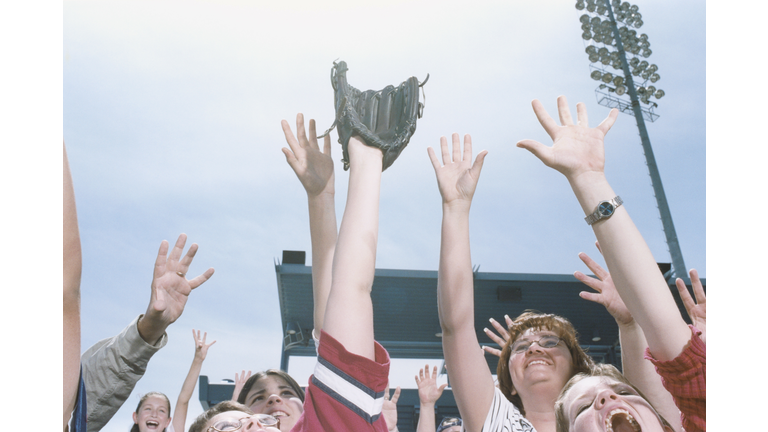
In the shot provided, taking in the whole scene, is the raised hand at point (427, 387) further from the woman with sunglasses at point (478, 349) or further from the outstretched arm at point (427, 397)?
the woman with sunglasses at point (478, 349)

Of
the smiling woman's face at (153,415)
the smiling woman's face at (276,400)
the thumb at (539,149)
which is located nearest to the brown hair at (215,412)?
the smiling woman's face at (276,400)

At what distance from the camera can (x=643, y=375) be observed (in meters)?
2.11

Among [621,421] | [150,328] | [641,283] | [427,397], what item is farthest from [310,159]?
[427,397]

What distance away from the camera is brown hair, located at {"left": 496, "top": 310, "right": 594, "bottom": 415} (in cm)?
232

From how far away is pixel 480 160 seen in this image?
2281mm

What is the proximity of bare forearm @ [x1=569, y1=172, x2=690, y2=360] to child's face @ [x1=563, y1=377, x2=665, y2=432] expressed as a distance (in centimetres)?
21

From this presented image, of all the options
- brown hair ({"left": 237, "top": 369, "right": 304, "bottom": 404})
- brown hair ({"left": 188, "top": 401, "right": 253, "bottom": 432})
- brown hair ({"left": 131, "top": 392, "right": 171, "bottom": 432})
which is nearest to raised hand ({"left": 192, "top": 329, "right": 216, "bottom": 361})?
brown hair ({"left": 131, "top": 392, "right": 171, "bottom": 432})

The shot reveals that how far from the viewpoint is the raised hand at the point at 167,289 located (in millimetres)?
1903

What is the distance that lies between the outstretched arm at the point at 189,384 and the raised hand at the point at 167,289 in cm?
183

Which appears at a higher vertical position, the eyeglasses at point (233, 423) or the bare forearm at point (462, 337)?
the bare forearm at point (462, 337)

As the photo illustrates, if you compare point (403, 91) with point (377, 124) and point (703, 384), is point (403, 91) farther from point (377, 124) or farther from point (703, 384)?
point (703, 384)

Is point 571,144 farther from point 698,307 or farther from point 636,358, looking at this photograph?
point 636,358
